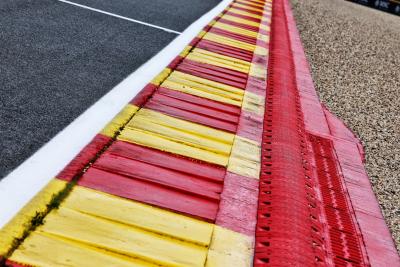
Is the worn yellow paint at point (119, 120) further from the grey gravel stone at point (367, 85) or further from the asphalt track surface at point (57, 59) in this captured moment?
the grey gravel stone at point (367, 85)

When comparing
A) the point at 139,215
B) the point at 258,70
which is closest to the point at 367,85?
the point at 258,70

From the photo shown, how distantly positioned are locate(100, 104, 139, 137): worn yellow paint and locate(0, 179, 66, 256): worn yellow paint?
26.4 inches

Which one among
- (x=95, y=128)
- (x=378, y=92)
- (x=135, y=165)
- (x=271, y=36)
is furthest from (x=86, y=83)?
(x=271, y=36)

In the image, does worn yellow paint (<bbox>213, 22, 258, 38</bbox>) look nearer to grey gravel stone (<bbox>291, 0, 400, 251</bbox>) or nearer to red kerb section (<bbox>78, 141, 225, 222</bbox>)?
grey gravel stone (<bbox>291, 0, 400, 251</bbox>)

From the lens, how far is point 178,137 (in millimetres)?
2998

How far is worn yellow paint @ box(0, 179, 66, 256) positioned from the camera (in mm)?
1771

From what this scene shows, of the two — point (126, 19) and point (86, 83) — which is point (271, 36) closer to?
point (126, 19)

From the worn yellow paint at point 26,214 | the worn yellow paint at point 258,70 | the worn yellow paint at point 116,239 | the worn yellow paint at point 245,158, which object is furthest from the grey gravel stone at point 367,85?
the worn yellow paint at point 26,214

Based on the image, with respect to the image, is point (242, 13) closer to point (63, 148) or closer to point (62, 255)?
point (63, 148)

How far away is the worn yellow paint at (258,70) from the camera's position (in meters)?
4.89

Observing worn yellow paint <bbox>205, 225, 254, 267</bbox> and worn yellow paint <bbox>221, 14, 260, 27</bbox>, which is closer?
worn yellow paint <bbox>205, 225, 254, 267</bbox>

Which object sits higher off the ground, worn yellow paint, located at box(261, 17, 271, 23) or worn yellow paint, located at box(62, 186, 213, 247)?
worn yellow paint, located at box(261, 17, 271, 23)

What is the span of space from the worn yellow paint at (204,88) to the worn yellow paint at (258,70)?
0.70 meters

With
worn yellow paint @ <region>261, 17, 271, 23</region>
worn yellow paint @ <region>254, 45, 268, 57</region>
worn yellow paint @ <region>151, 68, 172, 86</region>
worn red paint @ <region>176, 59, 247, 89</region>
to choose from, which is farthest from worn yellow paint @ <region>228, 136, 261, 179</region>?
worn yellow paint @ <region>261, 17, 271, 23</region>
